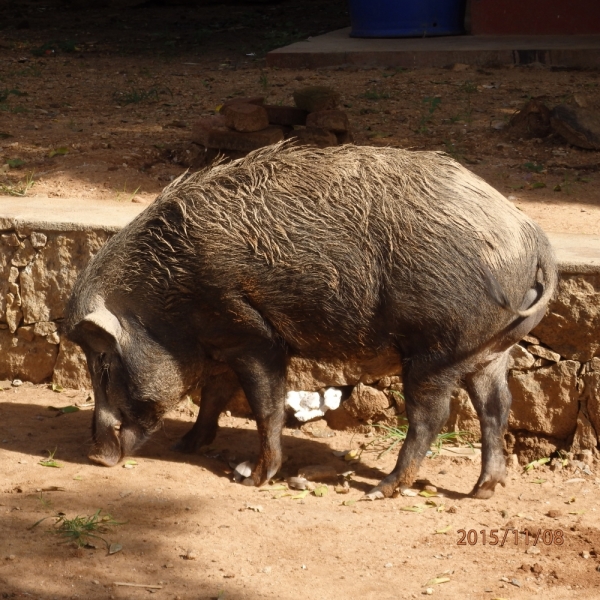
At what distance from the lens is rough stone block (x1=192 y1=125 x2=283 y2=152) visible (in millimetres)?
6375

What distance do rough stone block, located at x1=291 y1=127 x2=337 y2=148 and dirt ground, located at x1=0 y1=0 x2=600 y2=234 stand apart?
683mm

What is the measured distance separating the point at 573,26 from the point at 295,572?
836 cm

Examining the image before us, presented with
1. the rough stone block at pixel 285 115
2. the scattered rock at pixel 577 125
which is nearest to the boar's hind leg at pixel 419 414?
the rough stone block at pixel 285 115

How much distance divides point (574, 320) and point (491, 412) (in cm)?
62

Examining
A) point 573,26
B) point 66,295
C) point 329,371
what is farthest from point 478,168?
point 573,26

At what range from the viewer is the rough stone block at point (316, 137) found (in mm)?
6684

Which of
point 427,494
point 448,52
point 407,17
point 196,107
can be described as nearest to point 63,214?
point 427,494

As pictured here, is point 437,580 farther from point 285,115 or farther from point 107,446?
point 285,115

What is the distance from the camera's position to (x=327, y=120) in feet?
22.0

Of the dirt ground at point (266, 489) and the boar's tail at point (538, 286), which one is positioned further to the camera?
the boar's tail at point (538, 286)

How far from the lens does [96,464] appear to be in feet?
14.9

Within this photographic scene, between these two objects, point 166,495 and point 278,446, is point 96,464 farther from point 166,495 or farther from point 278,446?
point 278,446

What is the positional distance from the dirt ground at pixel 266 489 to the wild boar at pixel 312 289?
27cm

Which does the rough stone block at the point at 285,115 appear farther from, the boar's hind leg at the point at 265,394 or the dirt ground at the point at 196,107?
the boar's hind leg at the point at 265,394
